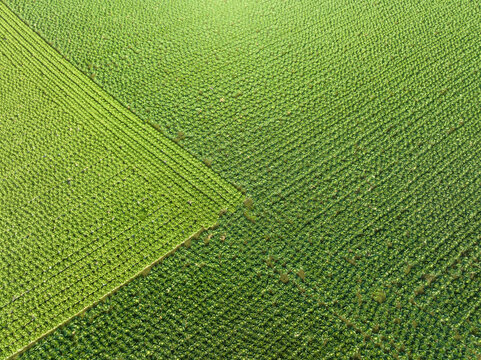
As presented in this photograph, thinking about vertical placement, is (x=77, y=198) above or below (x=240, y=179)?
below

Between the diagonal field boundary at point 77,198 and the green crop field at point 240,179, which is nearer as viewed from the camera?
the green crop field at point 240,179

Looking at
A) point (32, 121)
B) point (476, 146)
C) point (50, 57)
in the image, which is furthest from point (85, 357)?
point (476, 146)

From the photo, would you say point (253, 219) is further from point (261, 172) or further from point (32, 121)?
point (32, 121)

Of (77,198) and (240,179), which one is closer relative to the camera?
(77,198)

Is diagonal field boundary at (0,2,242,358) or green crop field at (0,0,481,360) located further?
diagonal field boundary at (0,2,242,358)
